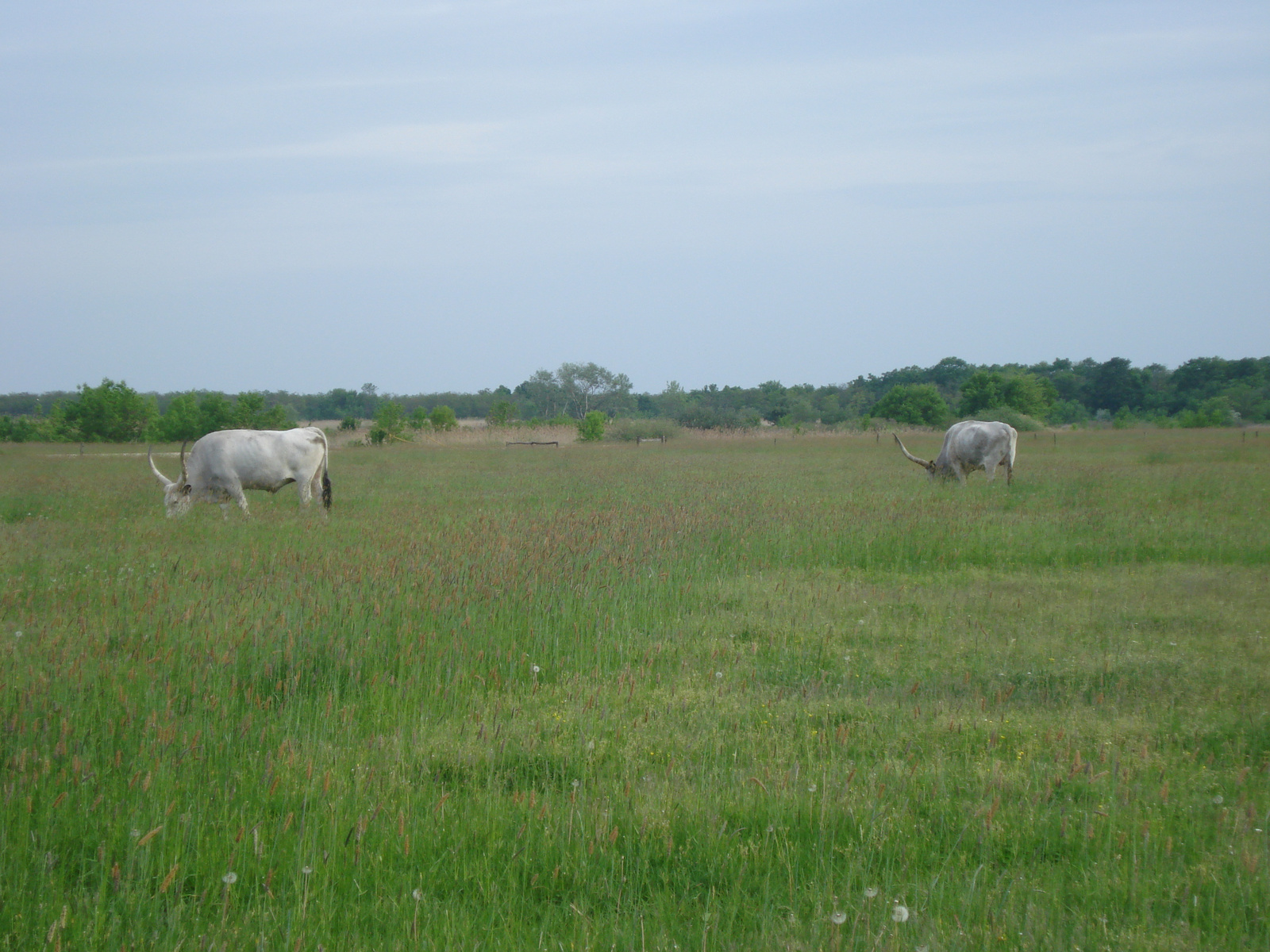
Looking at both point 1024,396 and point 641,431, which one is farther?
point 1024,396

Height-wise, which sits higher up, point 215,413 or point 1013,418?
point 215,413

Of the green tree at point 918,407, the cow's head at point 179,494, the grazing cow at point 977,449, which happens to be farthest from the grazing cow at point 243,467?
the green tree at point 918,407

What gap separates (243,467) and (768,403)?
322 ft

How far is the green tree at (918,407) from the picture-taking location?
6669cm

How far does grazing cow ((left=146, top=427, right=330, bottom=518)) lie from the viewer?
1457cm

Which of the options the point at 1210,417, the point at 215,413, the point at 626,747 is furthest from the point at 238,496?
the point at 1210,417

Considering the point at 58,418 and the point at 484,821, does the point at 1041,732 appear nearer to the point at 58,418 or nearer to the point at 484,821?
the point at 484,821

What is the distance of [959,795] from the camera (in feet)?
13.3

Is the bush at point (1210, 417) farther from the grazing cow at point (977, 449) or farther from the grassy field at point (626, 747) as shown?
the grassy field at point (626, 747)

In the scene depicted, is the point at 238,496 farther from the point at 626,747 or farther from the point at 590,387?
the point at 590,387

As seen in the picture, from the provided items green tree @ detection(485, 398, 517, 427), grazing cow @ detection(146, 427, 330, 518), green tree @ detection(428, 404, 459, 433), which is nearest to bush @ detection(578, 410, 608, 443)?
green tree @ detection(428, 404, 459, 433)

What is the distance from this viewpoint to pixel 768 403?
359ft

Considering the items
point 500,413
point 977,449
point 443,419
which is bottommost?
point 977,449

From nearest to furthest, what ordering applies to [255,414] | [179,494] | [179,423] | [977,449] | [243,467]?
1. [179,494]
2. [243,467]
3. [977,449]
4. [255,414]
5. [179,423]
